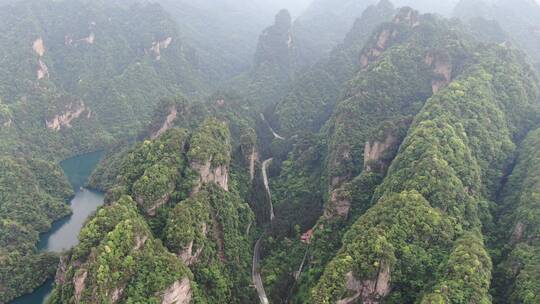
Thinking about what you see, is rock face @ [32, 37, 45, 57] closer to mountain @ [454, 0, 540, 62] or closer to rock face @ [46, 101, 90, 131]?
rock face @ [46, 101, 90, 131]

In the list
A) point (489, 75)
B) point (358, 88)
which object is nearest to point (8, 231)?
point (358, 88)

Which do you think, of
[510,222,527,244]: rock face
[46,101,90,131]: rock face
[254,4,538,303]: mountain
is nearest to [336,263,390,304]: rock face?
[254,4,538,303]: mountain

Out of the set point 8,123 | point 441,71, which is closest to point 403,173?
point 441,71

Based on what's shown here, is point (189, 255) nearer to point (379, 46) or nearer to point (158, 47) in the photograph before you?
point (379, 46)

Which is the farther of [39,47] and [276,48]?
[276,48]

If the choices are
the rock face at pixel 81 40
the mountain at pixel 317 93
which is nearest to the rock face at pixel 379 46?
the mountain at pixel 317 93
